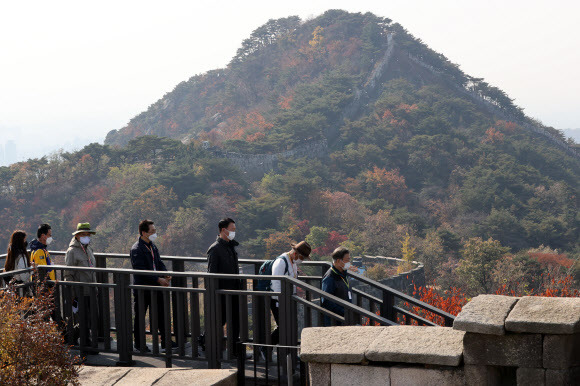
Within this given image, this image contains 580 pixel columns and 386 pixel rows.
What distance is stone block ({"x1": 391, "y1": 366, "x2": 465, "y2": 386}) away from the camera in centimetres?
415

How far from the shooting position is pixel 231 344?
589cm

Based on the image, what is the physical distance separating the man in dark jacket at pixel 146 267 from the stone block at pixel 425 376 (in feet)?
8.62

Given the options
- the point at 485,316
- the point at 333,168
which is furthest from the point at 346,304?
the point at 333,168

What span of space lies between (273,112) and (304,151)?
45.4 feet

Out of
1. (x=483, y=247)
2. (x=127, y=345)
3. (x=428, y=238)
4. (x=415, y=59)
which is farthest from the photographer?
(x=415, y=59)

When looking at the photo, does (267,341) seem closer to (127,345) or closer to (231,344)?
(231,344)

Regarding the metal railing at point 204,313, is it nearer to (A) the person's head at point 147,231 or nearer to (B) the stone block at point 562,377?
(A) the person's head at point 147,231

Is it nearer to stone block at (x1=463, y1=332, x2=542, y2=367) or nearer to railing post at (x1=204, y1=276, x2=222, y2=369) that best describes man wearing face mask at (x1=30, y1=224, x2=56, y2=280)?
railing post at (x1=204, y1=276, x2=222, y2=369)

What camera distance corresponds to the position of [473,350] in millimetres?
4094

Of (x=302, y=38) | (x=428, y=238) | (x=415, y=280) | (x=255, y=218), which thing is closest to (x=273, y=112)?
(x=302, y=38)

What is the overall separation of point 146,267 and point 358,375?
3.02 m

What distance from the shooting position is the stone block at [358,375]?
427cm

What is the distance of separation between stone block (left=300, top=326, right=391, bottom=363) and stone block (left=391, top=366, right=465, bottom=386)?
0.22 meters

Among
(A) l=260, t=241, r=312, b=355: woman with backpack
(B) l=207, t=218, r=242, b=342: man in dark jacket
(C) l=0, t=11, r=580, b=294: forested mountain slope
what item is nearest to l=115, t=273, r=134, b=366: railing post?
(B) l=207, t=218, r=242, b=342: man in dark jacket
